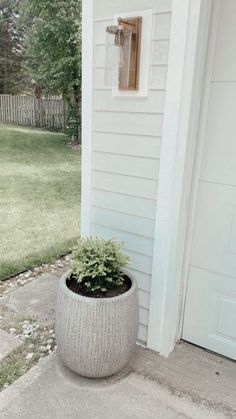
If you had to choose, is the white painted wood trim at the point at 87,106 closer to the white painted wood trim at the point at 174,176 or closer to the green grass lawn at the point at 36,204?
the white painted wood trim at the point at 174,176

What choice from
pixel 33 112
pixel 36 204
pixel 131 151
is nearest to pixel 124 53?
pixel 131 151

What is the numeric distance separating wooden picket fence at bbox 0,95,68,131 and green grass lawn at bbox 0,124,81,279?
13.1ft

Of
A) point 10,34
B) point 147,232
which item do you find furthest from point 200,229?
point 10,34

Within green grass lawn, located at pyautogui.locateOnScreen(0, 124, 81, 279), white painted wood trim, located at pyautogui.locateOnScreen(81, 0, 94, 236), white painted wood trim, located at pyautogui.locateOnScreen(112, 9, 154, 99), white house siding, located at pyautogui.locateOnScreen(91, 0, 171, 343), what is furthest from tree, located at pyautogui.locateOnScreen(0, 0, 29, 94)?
white painted wood trim, located at pyautogui.locateOnScreen(112, 9, 154, 99)

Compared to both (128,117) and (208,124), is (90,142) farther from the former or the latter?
(208,124)

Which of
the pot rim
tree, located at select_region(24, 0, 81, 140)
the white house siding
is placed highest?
tree, located at select_region(24, 0, 81, 140)

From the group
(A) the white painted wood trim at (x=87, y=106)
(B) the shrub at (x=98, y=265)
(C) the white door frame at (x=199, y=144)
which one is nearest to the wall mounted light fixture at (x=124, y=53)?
(A) the white painted wood trim at (x=87, y=106)

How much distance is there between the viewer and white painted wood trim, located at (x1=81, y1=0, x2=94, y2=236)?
1.80 m

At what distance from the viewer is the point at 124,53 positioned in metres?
1.68

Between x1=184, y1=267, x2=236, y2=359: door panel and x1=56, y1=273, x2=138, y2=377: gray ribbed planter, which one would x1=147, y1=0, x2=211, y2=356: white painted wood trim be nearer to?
x1=184, y1=267, x2=236, y2=359: door panel

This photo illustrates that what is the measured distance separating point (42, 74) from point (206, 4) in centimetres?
871

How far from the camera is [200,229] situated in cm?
190

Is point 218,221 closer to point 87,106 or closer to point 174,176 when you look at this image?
point 174,176

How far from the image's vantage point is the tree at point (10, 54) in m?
15.7
